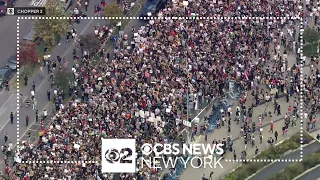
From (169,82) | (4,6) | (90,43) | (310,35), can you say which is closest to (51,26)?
(90,43)

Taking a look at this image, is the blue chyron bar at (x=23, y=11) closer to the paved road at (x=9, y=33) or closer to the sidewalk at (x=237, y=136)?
the paved road at (x=9, y=33)

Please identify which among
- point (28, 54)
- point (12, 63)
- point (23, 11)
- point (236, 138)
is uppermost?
point (23, 11)

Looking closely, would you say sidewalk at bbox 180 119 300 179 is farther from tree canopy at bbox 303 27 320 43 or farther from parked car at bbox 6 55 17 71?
parked car at bbox 6 55 17 71

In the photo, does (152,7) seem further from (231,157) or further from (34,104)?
(231,157)

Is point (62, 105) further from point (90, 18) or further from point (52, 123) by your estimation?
point (90, 18)

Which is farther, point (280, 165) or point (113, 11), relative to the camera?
point (113, 11)
